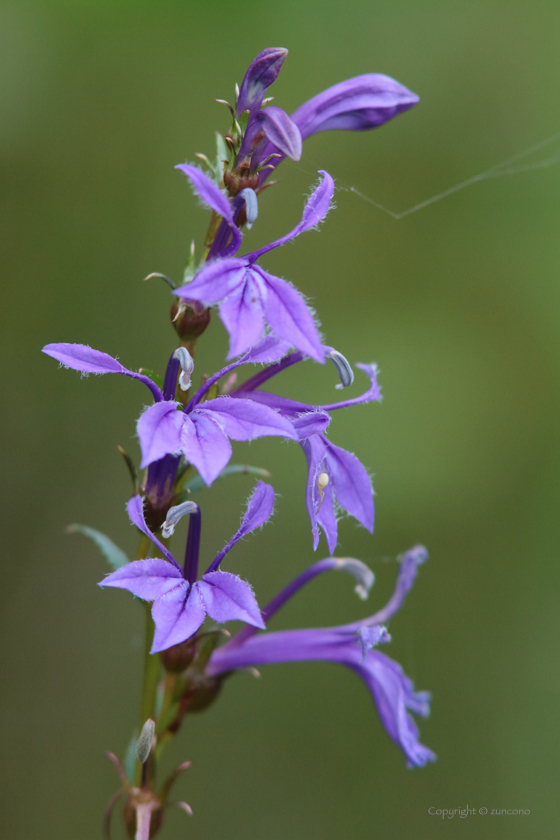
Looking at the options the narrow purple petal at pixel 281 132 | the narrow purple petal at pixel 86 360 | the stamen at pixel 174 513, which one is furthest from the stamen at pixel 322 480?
the narrow purple petal at pixel 281 132

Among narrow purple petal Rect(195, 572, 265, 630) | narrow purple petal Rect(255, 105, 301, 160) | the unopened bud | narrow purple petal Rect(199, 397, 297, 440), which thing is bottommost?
the unopened bud

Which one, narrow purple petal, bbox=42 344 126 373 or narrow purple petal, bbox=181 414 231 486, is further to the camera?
narrow purple petal, bbox=42 344 126 373

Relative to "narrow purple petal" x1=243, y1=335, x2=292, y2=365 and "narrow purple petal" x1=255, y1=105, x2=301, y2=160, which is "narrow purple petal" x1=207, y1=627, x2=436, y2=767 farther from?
"narrow purple petal" x1=255, y1=105, x2=301, y2=160

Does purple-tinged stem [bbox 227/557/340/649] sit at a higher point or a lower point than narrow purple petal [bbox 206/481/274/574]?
lower

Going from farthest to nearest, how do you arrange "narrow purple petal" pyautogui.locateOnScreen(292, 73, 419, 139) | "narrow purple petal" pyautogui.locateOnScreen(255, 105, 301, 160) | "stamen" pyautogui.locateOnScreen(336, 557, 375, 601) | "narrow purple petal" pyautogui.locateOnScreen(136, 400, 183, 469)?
"stamen" pyautogui.locateOnScreen(336, 557, 375, 601) < "narrow purple petal" pyautogui.locateOnScreen(292, 73, 419, 139) < "narrow purple petal" pyautogui.locateOnScreen(255, 105, 301, 160) < "narrow purple petal" pyautogui.locateOnScreen(136, 400, 183, 469)

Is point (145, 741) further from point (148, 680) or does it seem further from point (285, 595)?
point (285, 595)

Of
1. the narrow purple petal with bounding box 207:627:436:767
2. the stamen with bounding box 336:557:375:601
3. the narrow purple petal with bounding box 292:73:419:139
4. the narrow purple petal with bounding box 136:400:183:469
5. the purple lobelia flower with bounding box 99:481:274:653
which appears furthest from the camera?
the stamen with bounding box 336:557:375:601

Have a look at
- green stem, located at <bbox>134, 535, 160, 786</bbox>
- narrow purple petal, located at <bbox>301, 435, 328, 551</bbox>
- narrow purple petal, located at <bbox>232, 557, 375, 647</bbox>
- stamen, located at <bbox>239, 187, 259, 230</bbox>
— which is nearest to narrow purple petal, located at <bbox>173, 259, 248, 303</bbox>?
stamen, located at <bbox>239, 187, 259, 230</bbox>

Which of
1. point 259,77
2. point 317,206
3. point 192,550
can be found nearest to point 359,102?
point 259,77
